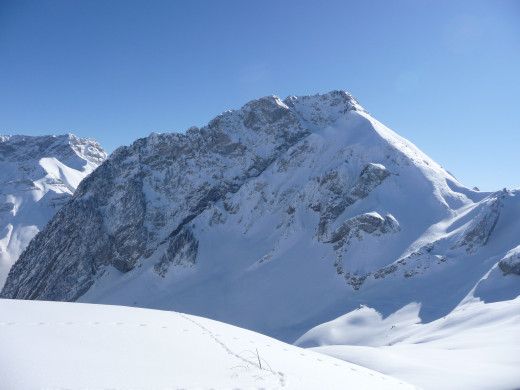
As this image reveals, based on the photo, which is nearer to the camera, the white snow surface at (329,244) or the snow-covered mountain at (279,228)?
the white snow surface at (329,244)

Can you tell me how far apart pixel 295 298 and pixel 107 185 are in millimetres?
63063

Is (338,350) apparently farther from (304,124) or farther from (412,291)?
(304,124)

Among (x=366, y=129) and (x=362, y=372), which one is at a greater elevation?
(x=366, y=129)

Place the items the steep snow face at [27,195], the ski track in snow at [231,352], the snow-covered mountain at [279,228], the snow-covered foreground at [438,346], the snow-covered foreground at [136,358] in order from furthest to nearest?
the steep snow face at [27,195] < the snow-covered mountain at [279,228] < the snow-covered foreground at [438,346] < the ski track in snow at [231,352] < the snow-covered foreground at [136,358]

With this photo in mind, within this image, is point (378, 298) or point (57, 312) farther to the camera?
→ point (378, 298)

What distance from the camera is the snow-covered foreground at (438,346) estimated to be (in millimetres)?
10555

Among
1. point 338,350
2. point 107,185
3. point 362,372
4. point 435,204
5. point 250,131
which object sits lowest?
point 338,350

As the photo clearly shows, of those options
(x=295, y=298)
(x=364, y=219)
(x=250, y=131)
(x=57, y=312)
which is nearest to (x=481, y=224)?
(x=364, y=219)

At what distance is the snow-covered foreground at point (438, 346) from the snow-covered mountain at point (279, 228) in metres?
3.67

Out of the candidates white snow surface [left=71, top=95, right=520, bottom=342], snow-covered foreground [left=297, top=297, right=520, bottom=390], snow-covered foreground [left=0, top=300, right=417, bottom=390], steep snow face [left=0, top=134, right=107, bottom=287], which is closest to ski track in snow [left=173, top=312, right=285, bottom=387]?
snow-covered foreground [left=0, top=300, right=417, bottom=390]

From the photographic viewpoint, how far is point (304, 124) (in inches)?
3770

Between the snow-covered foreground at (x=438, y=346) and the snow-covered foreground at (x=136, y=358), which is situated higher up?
the snow-covered foreground at (x=136, y=358)

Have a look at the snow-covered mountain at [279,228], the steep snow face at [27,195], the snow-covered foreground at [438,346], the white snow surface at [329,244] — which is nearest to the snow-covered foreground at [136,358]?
the snow-covered foreground at [438,346]

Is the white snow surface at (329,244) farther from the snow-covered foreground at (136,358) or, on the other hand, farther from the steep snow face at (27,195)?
the steep snow face at (27,195)
